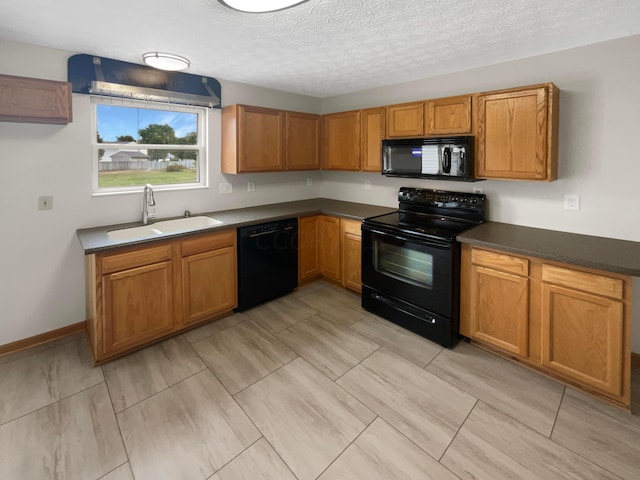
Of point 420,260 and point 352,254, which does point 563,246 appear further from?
point 352,254

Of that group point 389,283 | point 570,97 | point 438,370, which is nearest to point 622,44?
point 570,97

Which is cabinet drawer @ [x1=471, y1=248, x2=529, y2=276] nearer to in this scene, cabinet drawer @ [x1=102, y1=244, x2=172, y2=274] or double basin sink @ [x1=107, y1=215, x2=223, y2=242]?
double basin sink @ [x1=107, y1=215, x2=223, y2=242]

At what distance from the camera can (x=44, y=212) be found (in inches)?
105

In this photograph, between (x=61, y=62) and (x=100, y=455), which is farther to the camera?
(x=61, y=62)

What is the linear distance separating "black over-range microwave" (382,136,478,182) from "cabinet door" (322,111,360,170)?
20.7 inches

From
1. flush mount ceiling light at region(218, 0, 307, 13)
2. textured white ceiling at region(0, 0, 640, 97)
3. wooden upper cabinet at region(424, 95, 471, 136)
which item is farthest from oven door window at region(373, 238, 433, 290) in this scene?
flush mount ceiling light at region(218, 0, 307, 13)

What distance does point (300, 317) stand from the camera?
3.28 meters

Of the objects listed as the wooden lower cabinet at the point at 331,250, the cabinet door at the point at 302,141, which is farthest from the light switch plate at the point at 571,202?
the cabinet door at the point at 302,141

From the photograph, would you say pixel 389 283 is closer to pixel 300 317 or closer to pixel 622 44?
pixel 300 317

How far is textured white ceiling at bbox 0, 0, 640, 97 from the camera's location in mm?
1908

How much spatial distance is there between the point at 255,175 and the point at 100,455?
9.87ft

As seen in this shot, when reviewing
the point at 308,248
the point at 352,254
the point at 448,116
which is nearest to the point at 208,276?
the point at 308,248

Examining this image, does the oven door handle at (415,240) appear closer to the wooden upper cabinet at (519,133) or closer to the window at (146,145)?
the wooden upper cabinet at (519,133)

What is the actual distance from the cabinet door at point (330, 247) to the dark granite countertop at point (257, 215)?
0.12m
